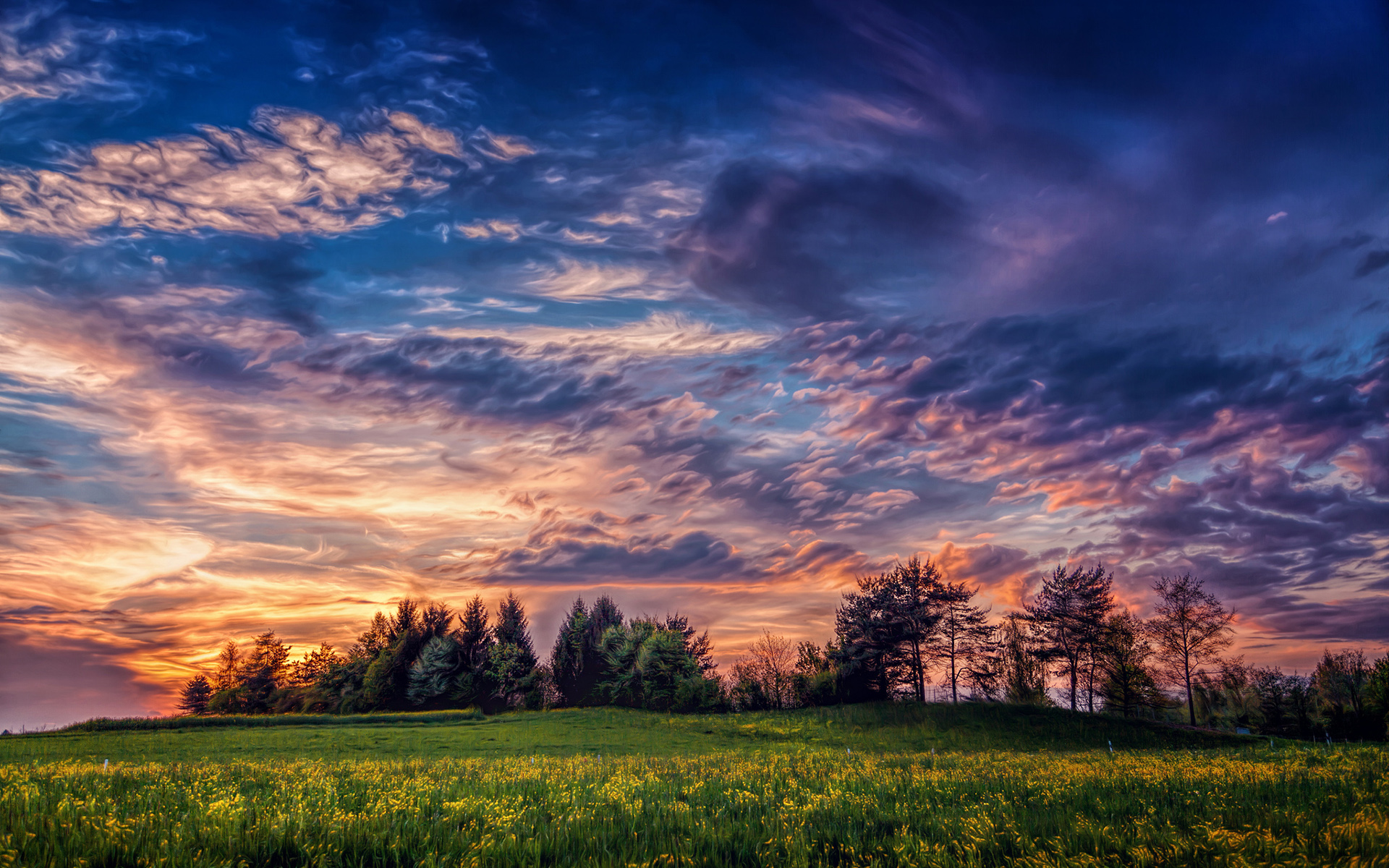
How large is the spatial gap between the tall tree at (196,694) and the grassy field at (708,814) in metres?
105

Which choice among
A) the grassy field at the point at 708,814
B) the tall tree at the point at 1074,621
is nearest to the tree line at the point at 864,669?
the tall tree at the point at 1074,621

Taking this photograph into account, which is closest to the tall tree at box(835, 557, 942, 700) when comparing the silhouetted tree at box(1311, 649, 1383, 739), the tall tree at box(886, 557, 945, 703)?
the tall tree at box(886, 557, 945, 703)

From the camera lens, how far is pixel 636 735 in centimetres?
4825

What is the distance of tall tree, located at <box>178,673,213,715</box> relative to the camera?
98.1 meters

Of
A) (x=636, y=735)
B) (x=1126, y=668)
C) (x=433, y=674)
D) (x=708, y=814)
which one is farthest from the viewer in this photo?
(x=433, y=674)

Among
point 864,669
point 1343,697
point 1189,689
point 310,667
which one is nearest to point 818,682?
point 864,669

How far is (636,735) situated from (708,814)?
41.9 m

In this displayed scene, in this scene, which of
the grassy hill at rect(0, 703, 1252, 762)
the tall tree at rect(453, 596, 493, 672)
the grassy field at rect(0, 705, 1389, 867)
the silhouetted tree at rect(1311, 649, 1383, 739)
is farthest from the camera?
the tall tree at rect(453, 596, 493, 672)

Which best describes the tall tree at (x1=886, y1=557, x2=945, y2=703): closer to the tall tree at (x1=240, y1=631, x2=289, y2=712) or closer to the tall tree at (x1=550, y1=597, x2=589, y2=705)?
the tall tree at (x1=550, y1=597, x2=589, y2=705)

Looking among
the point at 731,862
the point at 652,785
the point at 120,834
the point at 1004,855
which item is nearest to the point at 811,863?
the point at 731,862

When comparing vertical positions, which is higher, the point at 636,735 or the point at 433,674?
the point at 636,735

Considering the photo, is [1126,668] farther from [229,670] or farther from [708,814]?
[229,670]

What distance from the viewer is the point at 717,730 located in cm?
5309

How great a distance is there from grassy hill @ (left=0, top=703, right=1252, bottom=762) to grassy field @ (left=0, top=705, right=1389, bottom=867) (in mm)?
18480
